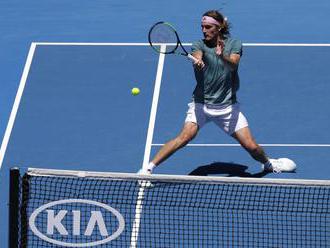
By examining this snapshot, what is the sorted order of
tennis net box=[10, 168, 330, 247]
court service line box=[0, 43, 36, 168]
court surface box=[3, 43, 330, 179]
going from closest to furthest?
tennis net box=[10, 168, 330, 247]
court surface box=[3, 43, 330, 179]
court service line box=[0, 43, 36, 168]

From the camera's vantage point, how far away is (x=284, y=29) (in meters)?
18.0

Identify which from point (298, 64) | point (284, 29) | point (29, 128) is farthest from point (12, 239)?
point (284, 29)

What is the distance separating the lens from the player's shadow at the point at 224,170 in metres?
13.5

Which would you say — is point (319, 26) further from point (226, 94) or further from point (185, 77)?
point (226, 94)

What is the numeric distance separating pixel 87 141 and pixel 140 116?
1.01 meters

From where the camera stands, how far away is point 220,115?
1302 centimetres

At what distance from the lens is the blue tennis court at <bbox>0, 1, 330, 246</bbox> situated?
14.0 m

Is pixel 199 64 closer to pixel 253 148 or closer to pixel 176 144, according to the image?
pixel 176 144

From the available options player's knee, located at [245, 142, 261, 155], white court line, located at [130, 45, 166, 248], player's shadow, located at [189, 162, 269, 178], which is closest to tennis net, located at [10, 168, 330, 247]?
white court line, located at [130, 45, 166, 248]

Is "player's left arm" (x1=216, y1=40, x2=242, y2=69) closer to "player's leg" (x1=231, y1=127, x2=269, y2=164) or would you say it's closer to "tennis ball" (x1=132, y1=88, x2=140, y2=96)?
"player's leg" (x1=231, y1=127, x2=269, y2=164)

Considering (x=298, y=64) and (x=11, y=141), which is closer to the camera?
(x=11, y=141)

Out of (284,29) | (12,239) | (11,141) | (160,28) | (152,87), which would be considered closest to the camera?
(12,239)

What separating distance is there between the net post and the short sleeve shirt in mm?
3927

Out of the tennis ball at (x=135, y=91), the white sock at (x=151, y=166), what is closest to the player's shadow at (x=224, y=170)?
the white sock at (x=151, y=166)
